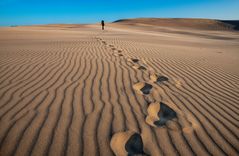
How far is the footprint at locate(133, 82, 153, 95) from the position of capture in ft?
12.6

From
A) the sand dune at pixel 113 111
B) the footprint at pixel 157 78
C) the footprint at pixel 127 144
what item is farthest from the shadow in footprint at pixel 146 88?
the footprint at pixel 127 144

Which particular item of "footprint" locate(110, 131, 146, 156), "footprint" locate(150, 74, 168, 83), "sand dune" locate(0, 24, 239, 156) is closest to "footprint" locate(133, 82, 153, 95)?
"sand dune" locate(0, 24, 239, 156)

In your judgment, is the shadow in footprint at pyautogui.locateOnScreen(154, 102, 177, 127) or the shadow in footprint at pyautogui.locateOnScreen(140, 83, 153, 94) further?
the shadow in footprint at pyautogui.locateOnScreen(140, 83, 153, 94)

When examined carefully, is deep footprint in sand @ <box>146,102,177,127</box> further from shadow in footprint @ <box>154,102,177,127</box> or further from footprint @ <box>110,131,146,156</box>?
footprint @ <box>110,131,146,156</box>

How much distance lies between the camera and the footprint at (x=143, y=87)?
12.6 feet

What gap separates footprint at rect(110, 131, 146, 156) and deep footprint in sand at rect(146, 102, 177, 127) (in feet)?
1.28

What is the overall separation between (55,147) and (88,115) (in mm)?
733

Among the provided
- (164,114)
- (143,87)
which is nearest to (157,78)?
(143,87)

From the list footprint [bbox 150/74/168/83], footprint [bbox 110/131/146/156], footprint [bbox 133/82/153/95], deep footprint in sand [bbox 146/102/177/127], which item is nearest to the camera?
footprint [bbox 110/131/146/156]

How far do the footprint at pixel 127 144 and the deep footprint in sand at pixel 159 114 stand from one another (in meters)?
0.39

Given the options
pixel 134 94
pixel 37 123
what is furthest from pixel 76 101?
pixel 134 94

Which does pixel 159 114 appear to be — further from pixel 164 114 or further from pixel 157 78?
pixel 157 78

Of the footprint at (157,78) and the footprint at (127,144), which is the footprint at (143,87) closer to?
the footprint at (157,78)

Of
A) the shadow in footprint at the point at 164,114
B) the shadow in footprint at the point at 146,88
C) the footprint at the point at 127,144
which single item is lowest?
the footprint at the point at 127,144
